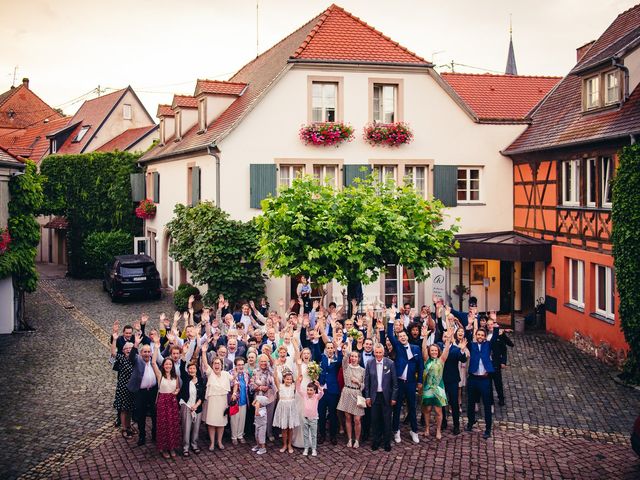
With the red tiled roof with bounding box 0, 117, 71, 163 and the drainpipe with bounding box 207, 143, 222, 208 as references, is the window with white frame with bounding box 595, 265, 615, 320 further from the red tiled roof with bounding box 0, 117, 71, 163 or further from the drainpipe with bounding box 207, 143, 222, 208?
the red tiled roof with bounding box 0, 117, 71, 163

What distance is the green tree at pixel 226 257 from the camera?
765 inches

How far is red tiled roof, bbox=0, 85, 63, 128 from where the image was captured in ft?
175

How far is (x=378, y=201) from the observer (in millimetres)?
15883

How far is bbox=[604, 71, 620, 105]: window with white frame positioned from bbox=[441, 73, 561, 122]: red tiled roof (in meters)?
4.51

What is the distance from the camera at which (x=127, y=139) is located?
40094mm

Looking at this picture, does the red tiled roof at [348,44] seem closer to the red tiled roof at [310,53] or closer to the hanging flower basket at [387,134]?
the red tiled roof at [310,53]

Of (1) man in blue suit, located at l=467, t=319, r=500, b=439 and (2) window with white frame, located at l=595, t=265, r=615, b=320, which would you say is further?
(2) window with white frame, located at l=595, t=265, r=615, b=320

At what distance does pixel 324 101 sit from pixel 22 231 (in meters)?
9.90

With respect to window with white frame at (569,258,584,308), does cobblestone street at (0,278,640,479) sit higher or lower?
lower

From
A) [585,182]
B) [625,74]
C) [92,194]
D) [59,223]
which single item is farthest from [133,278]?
[625,74]

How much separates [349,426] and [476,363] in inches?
94.8

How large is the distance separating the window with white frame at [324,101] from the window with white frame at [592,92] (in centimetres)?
740

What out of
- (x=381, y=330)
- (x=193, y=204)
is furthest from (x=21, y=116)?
(x=381, y=330)

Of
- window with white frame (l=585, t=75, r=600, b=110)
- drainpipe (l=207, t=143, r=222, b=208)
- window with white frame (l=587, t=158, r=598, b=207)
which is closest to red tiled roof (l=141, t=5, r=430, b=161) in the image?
drainpipe (l=207, t=143, r=222, b=208)
